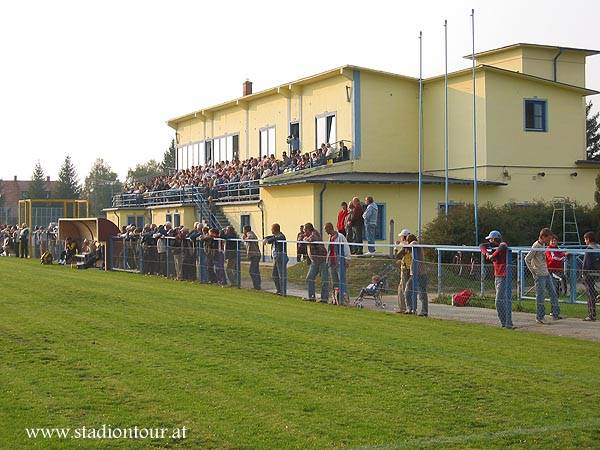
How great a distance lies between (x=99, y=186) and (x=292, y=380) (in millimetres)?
119947

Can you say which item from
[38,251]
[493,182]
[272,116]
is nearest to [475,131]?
[493,182]

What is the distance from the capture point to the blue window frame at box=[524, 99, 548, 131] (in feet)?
137

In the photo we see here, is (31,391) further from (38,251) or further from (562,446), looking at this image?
(38,251)

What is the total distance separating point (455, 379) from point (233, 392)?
2.81 meters

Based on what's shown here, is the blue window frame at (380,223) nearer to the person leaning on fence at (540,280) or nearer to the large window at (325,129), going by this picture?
the large window at (325,129)

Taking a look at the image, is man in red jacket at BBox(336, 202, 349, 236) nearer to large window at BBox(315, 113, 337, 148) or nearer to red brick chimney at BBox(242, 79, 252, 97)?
large window at BBox(315, 113, 337, 148)

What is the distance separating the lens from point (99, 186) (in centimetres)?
12812

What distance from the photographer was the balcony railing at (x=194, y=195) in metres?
44.9

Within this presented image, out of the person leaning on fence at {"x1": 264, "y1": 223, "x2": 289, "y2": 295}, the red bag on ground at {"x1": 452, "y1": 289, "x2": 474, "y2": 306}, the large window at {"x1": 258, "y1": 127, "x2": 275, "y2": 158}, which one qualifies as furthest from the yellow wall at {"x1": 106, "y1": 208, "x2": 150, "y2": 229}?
the red bag on ground at {"x1": 452, "y1": 289, "x2": 474, "y2": 306}

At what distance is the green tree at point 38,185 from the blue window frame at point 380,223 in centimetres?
7169

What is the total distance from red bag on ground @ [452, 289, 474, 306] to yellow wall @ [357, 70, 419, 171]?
2204 centimetres

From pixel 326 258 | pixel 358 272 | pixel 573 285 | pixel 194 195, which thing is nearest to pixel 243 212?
pixel 194 195

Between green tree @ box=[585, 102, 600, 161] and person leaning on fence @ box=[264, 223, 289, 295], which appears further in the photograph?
green tree @ box=[585, 102, 600, 161]

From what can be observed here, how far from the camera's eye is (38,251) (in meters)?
50.0
